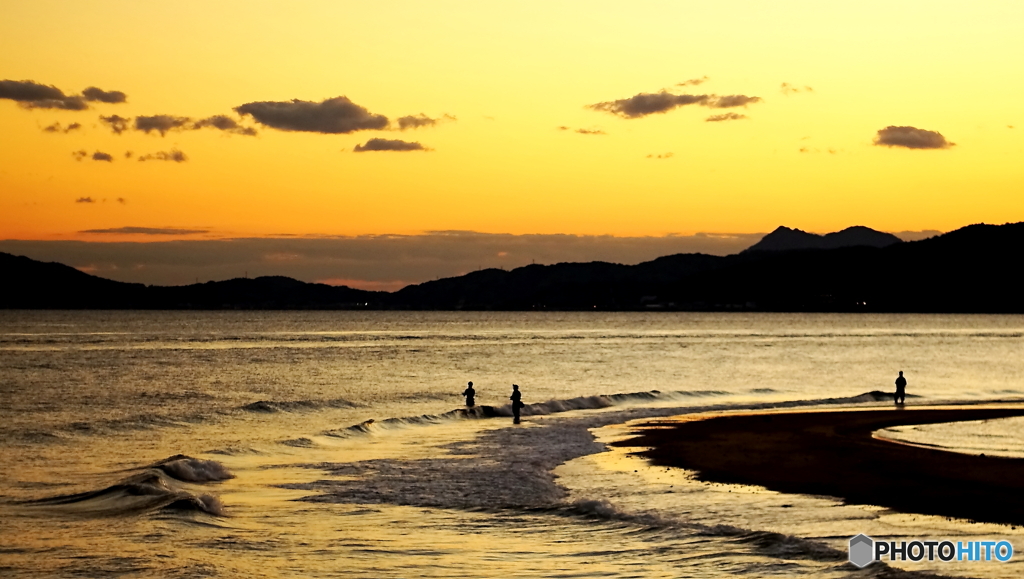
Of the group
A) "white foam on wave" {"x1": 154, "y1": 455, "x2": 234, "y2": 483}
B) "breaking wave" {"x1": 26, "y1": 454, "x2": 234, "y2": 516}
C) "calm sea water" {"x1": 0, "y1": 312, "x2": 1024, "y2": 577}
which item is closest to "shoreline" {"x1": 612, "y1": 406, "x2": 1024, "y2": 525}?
"calm sea water" {"x1": 0, "y1": 312, "x2": 1024, "y2": 577}

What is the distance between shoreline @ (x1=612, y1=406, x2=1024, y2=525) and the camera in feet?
72.0

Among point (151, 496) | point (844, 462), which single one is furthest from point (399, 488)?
point (844, 462)

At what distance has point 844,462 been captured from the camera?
2834cm

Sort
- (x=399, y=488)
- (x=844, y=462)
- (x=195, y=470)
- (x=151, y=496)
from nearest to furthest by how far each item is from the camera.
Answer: (x=151, y=496), (x=399, y=488), (x=195, y=470), (x=844, y=462)

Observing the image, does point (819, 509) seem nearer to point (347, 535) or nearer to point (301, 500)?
point (347, 535)

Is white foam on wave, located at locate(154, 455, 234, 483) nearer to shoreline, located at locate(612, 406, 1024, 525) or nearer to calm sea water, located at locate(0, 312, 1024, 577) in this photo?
→ calm sea water, located at locate(0, 312, 1024, 577)

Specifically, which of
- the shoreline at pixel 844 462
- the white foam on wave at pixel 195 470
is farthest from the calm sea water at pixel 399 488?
the shoreline at pixel 844 462

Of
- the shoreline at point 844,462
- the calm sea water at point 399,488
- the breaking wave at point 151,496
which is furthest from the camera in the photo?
the breaking wave at point 151,496

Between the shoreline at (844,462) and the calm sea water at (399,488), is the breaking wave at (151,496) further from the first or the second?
the shoreline at (844,462)

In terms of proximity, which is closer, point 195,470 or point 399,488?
point 399,488

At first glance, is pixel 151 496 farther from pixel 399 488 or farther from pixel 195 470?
pixel 399 488

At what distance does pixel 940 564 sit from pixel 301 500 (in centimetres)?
1406

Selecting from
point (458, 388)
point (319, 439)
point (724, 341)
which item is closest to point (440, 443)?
point (319, 439)

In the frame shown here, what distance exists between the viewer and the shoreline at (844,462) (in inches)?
864
